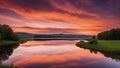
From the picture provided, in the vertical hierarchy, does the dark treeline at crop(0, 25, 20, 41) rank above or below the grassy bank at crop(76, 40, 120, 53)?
above

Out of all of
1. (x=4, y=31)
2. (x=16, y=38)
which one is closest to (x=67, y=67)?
(x=4, y=31)

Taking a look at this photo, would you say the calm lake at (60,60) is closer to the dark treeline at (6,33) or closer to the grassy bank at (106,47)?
the grassy bank at (106,47)

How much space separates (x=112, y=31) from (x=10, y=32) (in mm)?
55103

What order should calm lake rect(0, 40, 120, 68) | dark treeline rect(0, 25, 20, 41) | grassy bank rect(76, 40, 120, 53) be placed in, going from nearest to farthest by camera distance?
calm lake rect(0, 40, 120, 68)
grassy bank rect(76, 40, 120, 53)
dark treeline rect(0, 25, 20, 41)

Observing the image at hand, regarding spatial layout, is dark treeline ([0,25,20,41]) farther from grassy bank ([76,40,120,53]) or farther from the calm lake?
the calm lake

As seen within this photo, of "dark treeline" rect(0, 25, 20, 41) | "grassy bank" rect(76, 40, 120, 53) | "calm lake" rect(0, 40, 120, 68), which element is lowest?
"calm lake" rect(0, 40, 120, 68)

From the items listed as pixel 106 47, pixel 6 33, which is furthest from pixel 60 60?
pixel 6 33

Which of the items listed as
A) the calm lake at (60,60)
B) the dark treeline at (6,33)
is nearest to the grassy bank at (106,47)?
the calm lake at (60,60)

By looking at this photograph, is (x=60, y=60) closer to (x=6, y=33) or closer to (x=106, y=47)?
(x=106, y=47)

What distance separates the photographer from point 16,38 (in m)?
145

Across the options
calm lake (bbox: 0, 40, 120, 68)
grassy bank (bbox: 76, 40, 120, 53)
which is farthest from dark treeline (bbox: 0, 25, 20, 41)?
calm lake (bbox: 0, 40, 120, 68)

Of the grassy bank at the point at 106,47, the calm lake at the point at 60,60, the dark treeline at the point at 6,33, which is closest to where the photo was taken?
the calm lake at the point at 60,60

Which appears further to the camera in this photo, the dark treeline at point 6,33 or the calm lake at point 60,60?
the dark treeline at point 6,33

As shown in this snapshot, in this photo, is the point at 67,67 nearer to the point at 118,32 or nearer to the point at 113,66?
the point at 113,66
